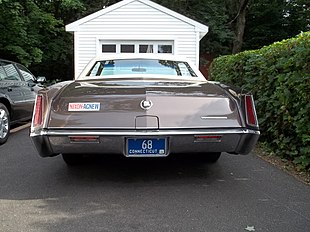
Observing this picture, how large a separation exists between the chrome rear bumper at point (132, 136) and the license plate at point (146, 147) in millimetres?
54

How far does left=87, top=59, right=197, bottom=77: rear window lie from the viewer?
520cm

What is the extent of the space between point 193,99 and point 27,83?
5.35 meters

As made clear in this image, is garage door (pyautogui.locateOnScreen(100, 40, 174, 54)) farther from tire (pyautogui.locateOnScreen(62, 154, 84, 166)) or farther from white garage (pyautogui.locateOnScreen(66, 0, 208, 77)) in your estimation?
tire (pyautogui.locateOnScreen(62, 154, 84, 166))

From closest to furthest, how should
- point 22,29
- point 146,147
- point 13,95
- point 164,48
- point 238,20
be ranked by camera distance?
point 146,147 < point 13,95 < point 164,48 < point 22,29 < point 238,20

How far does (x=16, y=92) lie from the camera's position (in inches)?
287

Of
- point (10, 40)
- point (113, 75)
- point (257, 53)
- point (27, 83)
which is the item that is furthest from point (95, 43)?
point (113, 75)

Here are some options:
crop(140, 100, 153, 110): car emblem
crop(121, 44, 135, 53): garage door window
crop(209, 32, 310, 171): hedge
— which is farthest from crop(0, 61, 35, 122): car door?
crop(121, 44, 135, 53): garage door window

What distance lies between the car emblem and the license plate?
313mm

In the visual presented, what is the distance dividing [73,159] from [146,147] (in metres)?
1.55

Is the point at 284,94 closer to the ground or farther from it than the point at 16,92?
farther from it

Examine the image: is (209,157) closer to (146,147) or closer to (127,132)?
(146,147)

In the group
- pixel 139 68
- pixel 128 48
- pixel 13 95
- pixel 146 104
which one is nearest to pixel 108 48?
pixel 128 48

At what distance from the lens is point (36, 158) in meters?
5.48

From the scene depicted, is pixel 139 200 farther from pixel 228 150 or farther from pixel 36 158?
pixel 36 158
